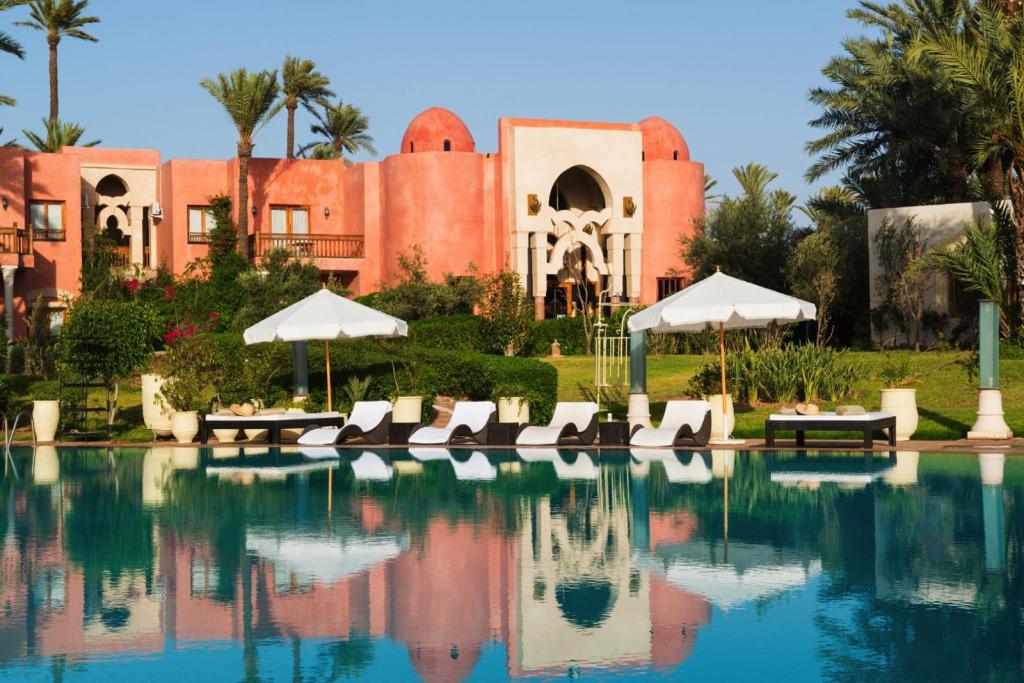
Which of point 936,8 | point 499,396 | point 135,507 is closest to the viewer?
point 135,507

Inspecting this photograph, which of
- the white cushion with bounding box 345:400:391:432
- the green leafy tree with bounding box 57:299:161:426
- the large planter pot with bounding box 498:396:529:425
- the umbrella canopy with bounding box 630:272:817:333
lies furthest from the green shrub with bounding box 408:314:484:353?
the umbrella canopy with bounding box 630:272:817:333

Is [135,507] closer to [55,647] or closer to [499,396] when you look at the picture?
[55,647]

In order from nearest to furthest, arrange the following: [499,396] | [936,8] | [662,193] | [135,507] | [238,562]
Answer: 1. [238,562]
2. [135,507]
3. [499,396]
4. [936,8]
5. [662,193]

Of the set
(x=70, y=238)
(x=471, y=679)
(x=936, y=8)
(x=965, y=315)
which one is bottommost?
(x=471, y=679)

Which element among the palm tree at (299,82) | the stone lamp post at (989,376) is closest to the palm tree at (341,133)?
the palm tree at (299,82)

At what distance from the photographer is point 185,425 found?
20703 millimetres

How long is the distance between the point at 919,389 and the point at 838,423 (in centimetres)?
630

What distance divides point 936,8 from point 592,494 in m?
26.4

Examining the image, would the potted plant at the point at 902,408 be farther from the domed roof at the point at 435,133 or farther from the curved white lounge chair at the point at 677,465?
the domed roof at the point at 435,133

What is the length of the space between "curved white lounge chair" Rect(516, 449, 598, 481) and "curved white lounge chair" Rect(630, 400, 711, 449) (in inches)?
43.1

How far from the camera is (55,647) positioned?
736 centimetres

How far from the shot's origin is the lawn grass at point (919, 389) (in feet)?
65.8

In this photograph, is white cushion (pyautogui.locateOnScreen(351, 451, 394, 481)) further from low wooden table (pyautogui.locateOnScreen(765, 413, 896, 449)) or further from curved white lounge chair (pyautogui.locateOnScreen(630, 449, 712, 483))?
low wooden table (pyautogui.locateOnScreen(765, 413, 896, 449))

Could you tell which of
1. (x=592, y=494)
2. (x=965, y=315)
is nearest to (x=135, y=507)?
(x=592, y=494)
